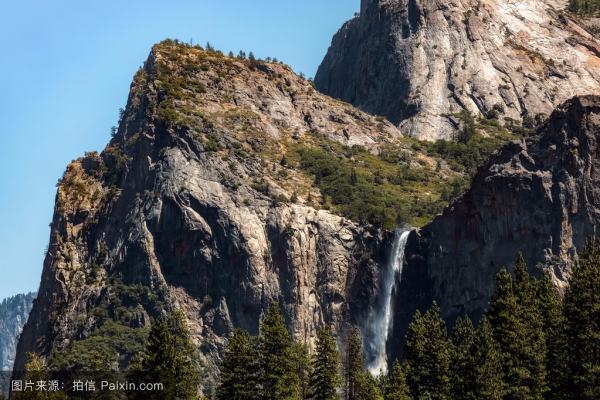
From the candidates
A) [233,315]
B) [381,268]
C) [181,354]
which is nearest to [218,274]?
[233,315]

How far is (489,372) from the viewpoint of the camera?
11119 cm

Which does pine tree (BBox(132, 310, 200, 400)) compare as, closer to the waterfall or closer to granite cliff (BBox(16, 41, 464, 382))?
granite cliff (BBox(16, 41, 464, 382))

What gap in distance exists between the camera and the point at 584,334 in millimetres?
109625

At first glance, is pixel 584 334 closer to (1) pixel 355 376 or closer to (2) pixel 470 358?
(2) pixel 470 358

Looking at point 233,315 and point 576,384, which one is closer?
point 576,384

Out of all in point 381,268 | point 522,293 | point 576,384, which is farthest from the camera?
point 381,268

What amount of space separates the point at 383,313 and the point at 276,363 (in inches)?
2527

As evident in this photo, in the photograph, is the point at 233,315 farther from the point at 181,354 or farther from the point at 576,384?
the point at 576,384

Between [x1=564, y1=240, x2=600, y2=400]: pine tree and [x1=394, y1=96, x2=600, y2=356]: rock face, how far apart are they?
150ft

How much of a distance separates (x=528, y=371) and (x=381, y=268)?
76078 mm

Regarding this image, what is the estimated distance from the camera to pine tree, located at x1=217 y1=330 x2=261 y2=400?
121m

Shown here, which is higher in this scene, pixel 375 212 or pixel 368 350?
pixel 375 212

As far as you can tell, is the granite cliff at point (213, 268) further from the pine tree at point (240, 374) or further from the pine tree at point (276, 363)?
the pine tree at point (240, 374)

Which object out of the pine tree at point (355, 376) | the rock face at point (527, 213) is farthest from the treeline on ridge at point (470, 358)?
the rock face at point (527, 213)
